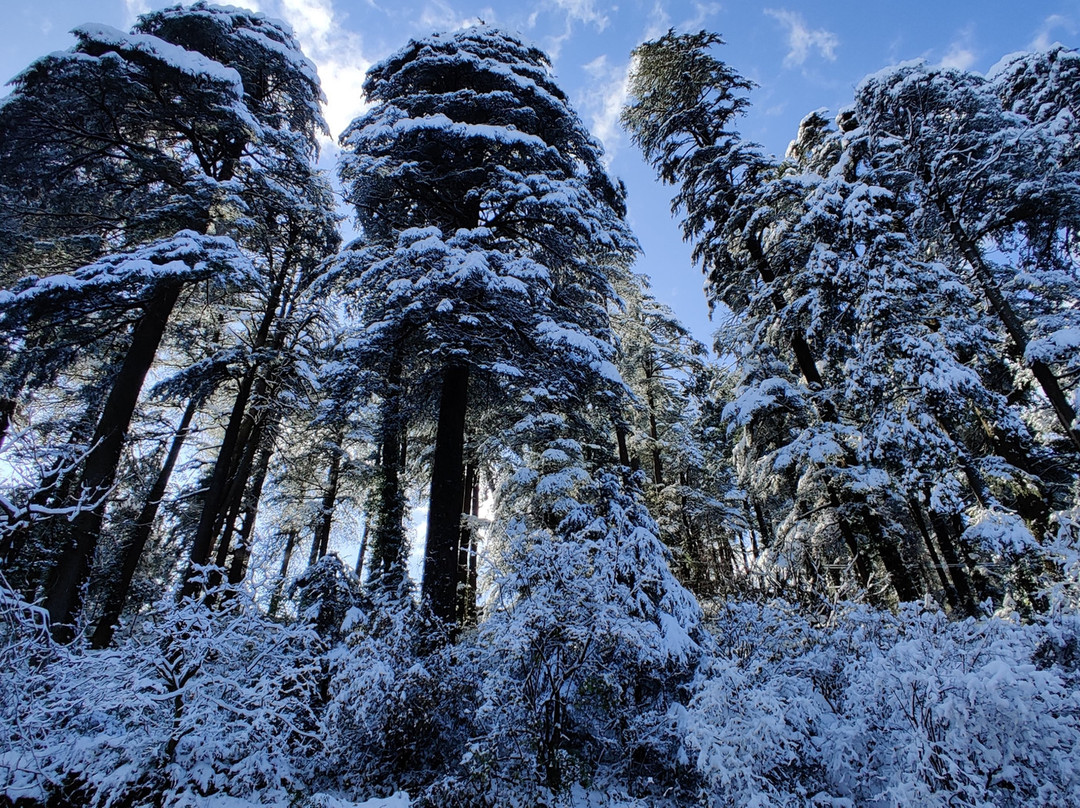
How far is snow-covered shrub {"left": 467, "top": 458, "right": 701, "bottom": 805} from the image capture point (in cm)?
423

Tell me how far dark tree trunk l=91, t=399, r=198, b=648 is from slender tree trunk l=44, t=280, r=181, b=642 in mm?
1488

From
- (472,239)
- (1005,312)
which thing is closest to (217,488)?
(472,239)

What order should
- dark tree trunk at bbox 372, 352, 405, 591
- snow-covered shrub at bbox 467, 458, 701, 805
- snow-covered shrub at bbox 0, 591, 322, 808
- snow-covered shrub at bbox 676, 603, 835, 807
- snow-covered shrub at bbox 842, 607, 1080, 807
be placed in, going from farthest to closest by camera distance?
dark tree trunk at bbox 372, 352, 405, 591 < snow-covered shrub at bbox 467, 458, 701, 805 < snow-covered shrub at bbox 0, 591, 322, 808 < snow-covered shrub at bbox 676, 603, 835, 807 < snow-covered shrub at bbox 842, 607, 1080, 807

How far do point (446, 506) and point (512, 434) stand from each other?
385cm

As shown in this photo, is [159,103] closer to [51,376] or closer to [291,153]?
[291,153]

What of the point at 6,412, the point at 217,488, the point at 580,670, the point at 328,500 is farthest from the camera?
the point at 328,500

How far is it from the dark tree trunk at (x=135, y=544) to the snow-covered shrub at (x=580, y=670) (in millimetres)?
9461

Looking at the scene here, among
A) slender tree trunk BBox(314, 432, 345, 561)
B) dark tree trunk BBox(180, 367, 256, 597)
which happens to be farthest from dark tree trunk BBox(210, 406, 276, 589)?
slender tree trunk BBox(314, 432, 345, 561)

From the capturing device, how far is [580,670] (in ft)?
15.0

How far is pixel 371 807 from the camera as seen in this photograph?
3.46m

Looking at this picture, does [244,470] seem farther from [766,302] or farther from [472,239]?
[766,302]

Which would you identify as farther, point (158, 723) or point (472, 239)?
point (472, 239)

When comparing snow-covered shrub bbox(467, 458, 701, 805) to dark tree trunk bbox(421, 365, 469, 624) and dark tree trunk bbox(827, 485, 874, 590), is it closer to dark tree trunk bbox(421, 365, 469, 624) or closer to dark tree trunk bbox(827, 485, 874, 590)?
dark tree trunk bbox(421, 365, 469, 624)

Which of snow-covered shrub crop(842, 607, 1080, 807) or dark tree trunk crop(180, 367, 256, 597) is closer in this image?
snow-covered shrub crop(842, 607, 1080, 807)
